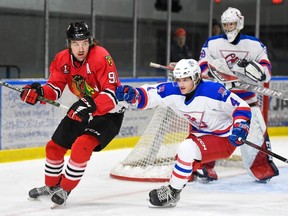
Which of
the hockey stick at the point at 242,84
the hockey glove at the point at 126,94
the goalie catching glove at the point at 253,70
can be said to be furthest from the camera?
the hockey stick at the point at 242,84

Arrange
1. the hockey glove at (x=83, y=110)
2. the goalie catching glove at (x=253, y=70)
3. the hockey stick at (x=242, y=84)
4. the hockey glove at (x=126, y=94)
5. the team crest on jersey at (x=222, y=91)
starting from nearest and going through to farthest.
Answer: the hockey glove at (x=83, y=110), the hockey glove at (x=126, y=94), the team crest on jersey at (x=222, y=91), the goalie catching glove at (x=253, y=70), the hockey stick at (x=242, y=84)

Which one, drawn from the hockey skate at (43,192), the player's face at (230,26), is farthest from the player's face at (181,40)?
the hockey skate at (43,192)

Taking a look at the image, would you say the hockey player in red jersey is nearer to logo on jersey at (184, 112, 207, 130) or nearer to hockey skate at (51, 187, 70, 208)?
hockey skate at (51, 187, 70, 208)

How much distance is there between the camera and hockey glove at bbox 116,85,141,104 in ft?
13.5

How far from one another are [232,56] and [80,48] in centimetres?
154

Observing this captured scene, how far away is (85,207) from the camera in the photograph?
4.23 metres

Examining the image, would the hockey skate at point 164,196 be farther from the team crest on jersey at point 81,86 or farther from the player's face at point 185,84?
the team crest on jersey at point 81,86

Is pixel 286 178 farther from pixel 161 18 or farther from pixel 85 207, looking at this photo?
pixel 161 18

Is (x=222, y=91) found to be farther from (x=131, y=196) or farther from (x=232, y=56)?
(x=232, y=56)

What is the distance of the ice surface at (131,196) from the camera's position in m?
4.13

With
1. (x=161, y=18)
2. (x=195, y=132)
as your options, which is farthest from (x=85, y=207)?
(x=161, y=18)

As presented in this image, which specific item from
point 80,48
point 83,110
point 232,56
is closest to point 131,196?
point 83,110

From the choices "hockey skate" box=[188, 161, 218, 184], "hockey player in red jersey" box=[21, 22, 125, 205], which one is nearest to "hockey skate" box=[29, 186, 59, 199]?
"hockey player in red jersey" box=[21, 22, 125, 205]

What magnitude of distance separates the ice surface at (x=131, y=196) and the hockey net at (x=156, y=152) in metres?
0.09
